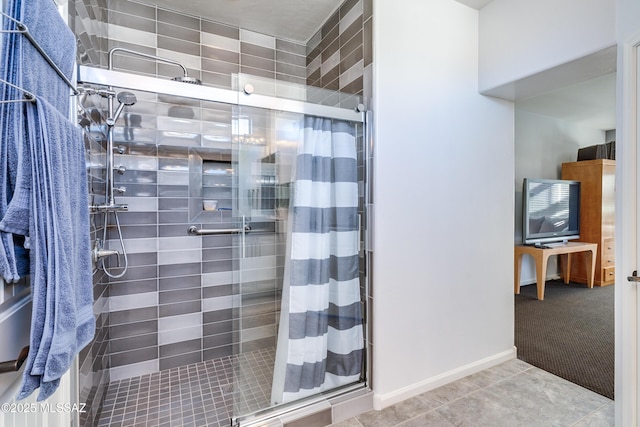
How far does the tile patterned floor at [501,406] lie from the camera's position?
1658 millimetres

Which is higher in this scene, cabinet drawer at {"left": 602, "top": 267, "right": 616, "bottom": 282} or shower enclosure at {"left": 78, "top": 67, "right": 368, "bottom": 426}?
shower enclosure at {"left": 78, "top": 67, "right": 368, "bottom": 426}

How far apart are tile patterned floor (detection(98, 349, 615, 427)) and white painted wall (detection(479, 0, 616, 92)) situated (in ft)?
6.79

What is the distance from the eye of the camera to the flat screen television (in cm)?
409

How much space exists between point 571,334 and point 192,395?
336cm

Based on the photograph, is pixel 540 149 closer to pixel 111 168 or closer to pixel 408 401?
pixel 408 401

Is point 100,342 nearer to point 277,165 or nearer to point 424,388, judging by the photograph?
point 277,165

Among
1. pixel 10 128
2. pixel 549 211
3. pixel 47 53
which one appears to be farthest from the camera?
pixel 549 211

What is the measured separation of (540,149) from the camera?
4734 millimetres

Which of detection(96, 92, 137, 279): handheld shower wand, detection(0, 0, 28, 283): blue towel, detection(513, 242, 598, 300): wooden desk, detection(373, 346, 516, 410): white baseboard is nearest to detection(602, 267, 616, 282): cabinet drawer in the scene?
detection(513, 242, 598, 300): wooden desk

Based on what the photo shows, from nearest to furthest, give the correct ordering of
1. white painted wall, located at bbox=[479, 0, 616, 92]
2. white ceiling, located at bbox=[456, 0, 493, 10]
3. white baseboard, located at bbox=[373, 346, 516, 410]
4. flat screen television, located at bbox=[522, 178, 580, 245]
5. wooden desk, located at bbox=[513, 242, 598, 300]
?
white painted wall, located at bbox=[479, 0, 616, 92] < white baseboard, located at bbox=[373, 346, 516, 410] < white ceiling, located at bbox=[456, 0, 493, 10] < wooden desk, located at bbox=[513, 242, 598, 300] < flat screen television, located at bbox=[522, 178, 580, 245]

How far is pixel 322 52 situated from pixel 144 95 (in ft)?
4.72

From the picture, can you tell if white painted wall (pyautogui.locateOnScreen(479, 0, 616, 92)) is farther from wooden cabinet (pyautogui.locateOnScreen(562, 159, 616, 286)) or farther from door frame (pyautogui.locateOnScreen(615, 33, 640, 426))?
wooden cabinet (pyautogui.locateOnScreen(562, 159, 616, 286))

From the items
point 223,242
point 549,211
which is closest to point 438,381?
point 223,242

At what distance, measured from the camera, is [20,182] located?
713mm
